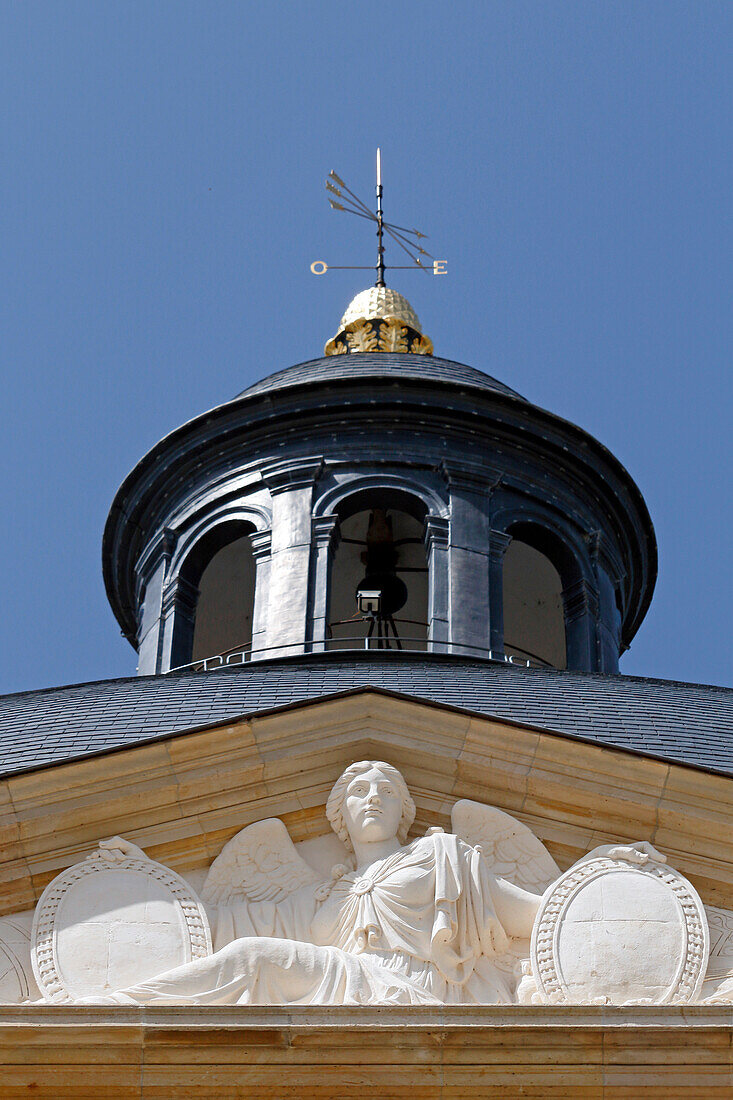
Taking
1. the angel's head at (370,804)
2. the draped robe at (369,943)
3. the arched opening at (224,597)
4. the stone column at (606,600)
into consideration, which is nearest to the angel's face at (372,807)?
the angel's head at (370,804)

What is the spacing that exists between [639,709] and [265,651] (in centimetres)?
504

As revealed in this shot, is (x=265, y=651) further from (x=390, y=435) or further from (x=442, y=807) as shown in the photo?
(x=442, y=807)

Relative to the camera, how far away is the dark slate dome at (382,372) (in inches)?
822

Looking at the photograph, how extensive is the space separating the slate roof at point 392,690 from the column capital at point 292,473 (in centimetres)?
440

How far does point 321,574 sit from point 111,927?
7.57 metres

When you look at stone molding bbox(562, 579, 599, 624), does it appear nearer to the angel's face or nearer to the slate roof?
the slate roof

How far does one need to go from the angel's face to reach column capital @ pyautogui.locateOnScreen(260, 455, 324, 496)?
7791 mm

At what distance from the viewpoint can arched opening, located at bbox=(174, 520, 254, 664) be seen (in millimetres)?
20688

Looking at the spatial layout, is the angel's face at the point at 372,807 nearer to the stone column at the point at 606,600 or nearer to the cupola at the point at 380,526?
the cupola at the point at 380,526

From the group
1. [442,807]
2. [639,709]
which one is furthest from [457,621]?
[442,807]

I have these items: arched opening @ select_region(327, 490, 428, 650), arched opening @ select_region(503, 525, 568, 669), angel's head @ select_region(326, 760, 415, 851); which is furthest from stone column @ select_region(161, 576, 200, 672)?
angel's head @ select_region(326, 760, 415, 851)

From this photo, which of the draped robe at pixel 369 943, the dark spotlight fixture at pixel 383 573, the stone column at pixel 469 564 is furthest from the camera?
the dark spotlight fixture at pixel 383 573

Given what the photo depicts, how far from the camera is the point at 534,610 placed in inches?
861

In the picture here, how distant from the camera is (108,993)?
454 inches
